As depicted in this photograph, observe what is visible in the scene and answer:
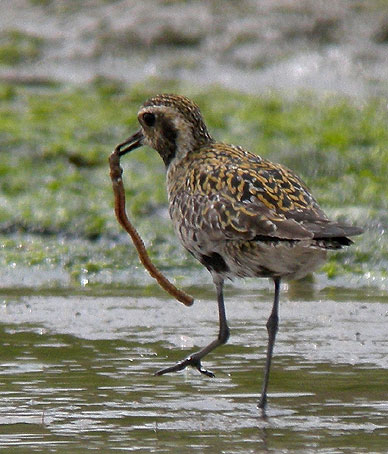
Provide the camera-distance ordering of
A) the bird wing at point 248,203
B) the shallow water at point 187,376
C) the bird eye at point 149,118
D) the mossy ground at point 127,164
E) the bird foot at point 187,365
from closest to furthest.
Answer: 1. the shallow water at point 187,376
2. the bird wing at point 248,203
3. the bird foot at point 187,365
4. the bird eye at point 149,118
5. the mossy ground at point 127,164

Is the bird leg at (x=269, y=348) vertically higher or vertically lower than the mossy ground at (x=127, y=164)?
lower

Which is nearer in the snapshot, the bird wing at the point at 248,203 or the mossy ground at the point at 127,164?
the bird wing at the point at 248,203

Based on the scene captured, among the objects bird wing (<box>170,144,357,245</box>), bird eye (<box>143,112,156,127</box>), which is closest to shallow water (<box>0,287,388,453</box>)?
bird wing (<box>170,144,357,245</box>)

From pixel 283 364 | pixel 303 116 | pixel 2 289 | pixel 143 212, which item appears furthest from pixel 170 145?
pixel 303 116

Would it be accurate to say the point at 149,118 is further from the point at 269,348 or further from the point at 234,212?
the point at 269,348

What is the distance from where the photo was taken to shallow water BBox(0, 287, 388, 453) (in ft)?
19.7

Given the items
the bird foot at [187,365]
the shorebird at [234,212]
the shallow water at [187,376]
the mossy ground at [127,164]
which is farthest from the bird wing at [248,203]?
the mossy ground at [127,164]

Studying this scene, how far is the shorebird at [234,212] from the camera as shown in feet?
21.7

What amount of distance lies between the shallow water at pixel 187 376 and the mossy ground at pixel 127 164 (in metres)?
1.36

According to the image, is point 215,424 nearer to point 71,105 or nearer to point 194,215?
point 194,215

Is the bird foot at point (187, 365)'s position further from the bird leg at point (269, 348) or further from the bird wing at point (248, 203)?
the bird wing at point (248, 203)

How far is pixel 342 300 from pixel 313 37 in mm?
9790

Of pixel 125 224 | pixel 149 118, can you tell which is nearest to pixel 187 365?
pixel 125 224

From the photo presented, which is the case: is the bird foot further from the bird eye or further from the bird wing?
the bird eye
